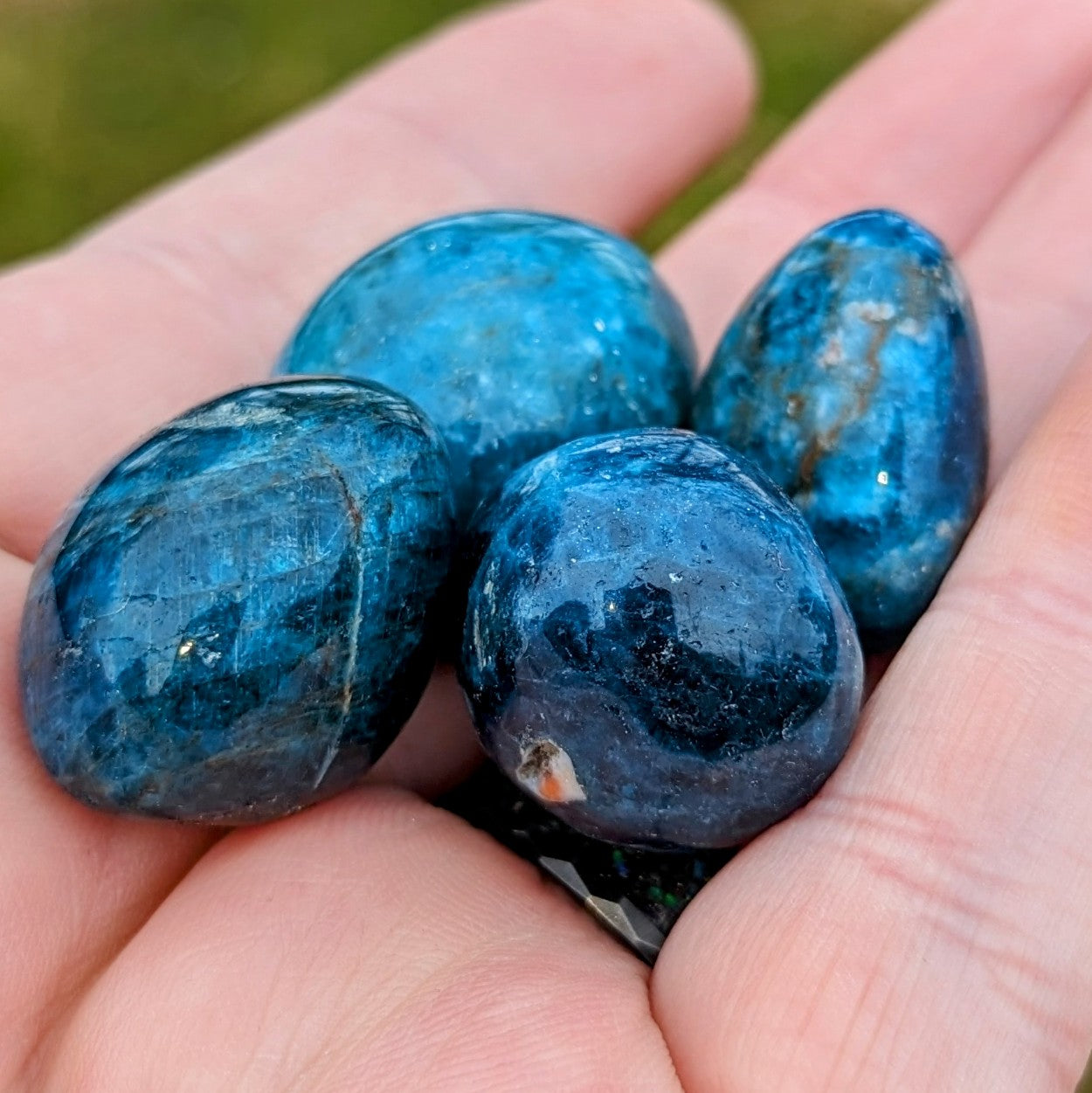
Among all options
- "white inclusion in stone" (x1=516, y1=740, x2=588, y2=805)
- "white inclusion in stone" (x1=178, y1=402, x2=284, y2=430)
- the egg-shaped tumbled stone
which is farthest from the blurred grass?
"white inclusion in stone" (x1=516, y1=740, x2=588, y2=805)

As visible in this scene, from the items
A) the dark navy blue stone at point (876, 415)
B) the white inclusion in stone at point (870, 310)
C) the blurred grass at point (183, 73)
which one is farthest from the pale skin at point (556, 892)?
the blurred grass at point (183, 73)

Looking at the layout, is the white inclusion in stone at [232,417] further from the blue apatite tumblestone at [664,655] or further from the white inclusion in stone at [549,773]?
the white inclusion in stone at [549,773]

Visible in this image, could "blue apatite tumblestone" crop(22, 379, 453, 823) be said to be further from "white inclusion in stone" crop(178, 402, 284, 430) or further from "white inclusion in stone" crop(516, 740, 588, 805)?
"white inclusion in stone" crop(516, 740, 588, 805)

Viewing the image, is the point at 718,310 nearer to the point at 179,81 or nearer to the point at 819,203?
the point at 819,203

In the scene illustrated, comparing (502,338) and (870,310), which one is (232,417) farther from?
(870,310)

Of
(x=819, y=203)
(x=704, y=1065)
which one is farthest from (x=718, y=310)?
(x=704, y=1065)

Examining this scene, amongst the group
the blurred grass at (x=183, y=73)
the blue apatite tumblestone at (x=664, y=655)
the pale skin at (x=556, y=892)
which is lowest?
the blurred grass at (x=183, y=73)
